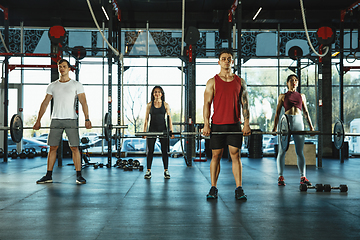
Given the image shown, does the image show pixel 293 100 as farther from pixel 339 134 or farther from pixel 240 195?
pixel 240 195

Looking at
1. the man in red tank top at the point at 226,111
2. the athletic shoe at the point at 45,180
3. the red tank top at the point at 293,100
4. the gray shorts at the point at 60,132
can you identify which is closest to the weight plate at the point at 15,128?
the gray shorts at the point at 60,132

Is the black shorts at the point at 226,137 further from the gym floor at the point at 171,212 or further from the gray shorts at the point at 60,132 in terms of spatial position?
the gray shorts at the point at 60,132

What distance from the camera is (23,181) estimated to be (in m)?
3.95

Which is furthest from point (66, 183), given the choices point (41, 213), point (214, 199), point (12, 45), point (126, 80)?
point (12, 45)

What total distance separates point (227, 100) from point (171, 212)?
40.4 inches

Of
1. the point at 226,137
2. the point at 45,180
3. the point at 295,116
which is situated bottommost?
the point at 45,180

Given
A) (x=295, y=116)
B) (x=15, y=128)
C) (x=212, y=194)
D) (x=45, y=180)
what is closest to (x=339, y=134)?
(x=295, y=116)

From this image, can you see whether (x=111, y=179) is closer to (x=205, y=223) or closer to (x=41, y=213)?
(x=41, y=213)

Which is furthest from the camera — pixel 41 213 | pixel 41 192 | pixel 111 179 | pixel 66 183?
pixel 111 179

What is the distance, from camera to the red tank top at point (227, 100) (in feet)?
9.18

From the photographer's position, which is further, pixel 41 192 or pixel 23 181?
A: pixel 23 181

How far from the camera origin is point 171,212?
234 cm

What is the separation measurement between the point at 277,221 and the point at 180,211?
2.18ft

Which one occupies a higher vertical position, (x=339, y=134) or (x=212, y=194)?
(x=339, y=134)
